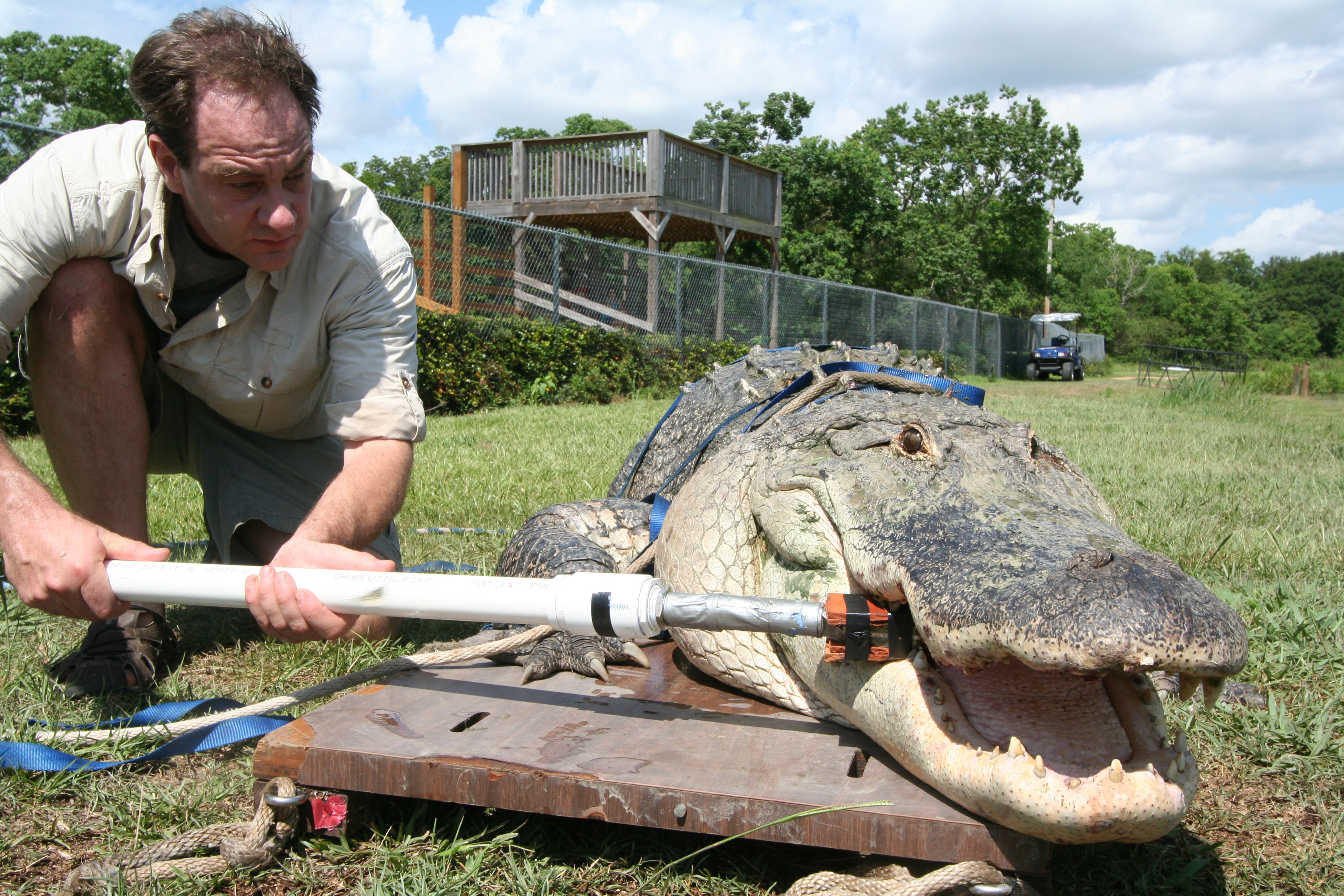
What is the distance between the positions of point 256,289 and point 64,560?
3.05ft

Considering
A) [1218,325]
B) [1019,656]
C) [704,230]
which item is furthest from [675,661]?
[1218,325]

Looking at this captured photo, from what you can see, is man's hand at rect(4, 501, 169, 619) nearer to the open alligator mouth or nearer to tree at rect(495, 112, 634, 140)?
the open alligator mouth

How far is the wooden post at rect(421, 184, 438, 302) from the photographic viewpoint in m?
9.27

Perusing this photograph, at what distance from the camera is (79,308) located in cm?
223

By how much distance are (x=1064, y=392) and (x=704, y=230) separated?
7.96 m

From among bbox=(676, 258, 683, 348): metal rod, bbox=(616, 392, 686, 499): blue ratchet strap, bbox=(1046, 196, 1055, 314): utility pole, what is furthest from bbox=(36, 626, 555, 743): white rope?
bbox=(1046, 196, 1055, 314): utility pole

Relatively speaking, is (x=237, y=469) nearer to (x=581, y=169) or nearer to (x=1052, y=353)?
(x=581, y=169)

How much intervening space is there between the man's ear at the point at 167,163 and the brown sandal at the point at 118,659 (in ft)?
3.40

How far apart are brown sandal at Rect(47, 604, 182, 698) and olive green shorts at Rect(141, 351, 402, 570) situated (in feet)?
1.66

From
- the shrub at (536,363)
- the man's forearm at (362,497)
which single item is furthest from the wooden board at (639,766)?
the shrub at (536,363)

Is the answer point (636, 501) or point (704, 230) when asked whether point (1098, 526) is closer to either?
point (636, 501)

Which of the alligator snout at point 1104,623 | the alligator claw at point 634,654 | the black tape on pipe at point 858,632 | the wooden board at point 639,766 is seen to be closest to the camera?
the alligator snout at point 1104,623

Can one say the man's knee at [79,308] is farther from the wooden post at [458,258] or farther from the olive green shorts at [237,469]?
the wooden post at [458,258]

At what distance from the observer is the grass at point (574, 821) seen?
58.6 inches
